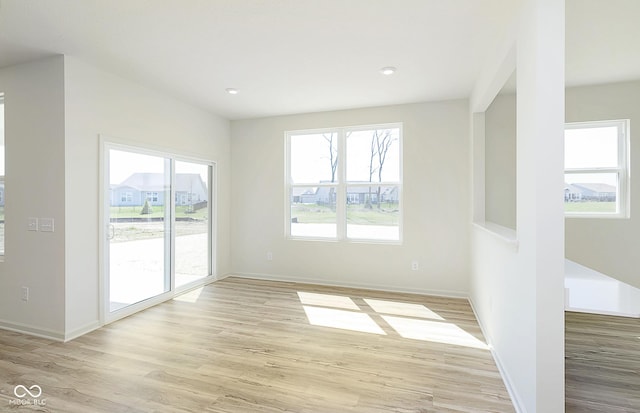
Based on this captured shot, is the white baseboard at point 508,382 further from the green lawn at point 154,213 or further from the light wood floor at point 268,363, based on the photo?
the green lawn at point 154,213

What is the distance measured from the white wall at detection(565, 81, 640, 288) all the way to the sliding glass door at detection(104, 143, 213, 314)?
502 centimetres

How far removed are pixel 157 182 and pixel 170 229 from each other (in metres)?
0.65

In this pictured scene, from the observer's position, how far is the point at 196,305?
156 inches

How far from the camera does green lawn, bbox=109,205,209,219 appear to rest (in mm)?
3523

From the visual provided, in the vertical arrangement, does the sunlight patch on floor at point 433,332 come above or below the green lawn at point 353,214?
below

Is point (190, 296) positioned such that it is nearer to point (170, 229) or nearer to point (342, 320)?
point (170, 229)

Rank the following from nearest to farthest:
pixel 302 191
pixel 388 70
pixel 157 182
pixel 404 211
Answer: pixel 388 70 → pixel 157 182 → pixel 404 211 → pixel 302 191

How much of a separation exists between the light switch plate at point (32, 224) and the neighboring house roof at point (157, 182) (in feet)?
2.55

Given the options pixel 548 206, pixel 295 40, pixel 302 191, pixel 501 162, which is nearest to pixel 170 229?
pixel 302 191

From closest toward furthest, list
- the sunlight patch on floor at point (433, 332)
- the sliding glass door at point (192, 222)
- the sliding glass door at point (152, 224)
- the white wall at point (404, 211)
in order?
1. the sunlight patch on floor at point (433, 332)
2. the sliding glass door at point (152, 224)
3. the white wall at point (404, 211)
4. the sliding glass door at point (192, 222)

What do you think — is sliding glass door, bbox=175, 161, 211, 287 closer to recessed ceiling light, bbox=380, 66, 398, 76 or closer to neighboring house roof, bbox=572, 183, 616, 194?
recessed ceiling light, bbox=380, 66, 398, 76

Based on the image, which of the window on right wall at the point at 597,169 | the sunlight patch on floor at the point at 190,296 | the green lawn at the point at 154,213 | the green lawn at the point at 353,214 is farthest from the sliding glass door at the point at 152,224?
the window on right wall at the point at 597,169

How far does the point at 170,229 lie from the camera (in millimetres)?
4242

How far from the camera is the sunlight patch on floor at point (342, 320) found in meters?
3.25
